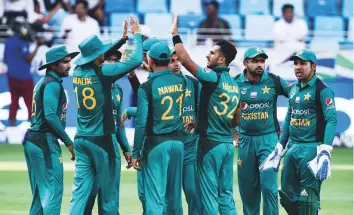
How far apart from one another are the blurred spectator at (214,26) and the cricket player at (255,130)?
11.9m

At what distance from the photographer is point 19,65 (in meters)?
21.4

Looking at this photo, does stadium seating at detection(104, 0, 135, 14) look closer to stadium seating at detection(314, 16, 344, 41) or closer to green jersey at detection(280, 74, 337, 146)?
stadium seating at detection(314, 16, 344, 41)

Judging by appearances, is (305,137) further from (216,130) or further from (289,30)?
(289,30)

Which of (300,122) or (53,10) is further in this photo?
(53,10)

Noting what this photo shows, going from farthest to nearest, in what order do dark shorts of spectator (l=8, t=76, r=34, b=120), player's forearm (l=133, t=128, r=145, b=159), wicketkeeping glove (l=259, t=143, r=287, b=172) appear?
1. dark shorts of spectator (l=8, t=76, r=34, b=120)
2. wicketkeeping glove (l=259, t=143, r=287, b=172)
3. player's forearm (l=133, t=128, r=145, b=159)

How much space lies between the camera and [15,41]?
21594mm

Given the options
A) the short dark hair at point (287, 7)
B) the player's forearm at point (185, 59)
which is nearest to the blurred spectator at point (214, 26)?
the short dark hair at point (287, 7)

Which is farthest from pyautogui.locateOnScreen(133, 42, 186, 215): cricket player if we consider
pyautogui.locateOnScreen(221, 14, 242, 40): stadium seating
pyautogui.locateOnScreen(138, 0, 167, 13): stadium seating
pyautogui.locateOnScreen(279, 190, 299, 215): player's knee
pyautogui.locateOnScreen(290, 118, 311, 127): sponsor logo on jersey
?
pyautogui.locateOnScreen(138, 0, 167, 13): stadium seating

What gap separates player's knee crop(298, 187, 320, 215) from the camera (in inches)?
381

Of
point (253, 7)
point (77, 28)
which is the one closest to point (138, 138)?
point (77, 28)

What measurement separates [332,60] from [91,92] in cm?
1282

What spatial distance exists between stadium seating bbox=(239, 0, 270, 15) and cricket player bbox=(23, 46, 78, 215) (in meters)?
14.4

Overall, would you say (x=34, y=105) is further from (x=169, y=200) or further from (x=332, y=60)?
(x=332, y=60)

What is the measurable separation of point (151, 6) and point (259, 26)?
9.32ft
